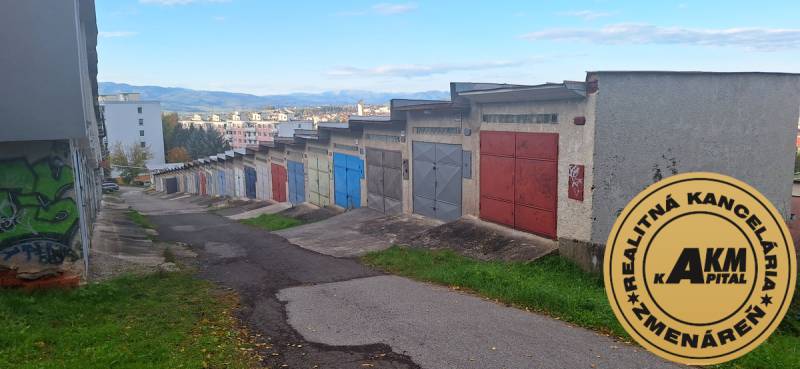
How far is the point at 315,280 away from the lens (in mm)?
11812

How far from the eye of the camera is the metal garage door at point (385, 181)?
19641mm

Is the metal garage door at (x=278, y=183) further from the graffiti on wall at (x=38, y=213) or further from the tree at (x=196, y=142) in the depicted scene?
the tree at (x=196, y=142)

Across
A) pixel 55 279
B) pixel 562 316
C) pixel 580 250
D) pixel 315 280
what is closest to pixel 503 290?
pixel 562 316

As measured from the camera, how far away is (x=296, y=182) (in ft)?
96.3

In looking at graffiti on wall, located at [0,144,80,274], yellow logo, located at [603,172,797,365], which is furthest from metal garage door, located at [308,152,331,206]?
yellow logo, located at [603,172,797,365]

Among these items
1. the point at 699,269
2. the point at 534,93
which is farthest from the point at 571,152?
the point at 699,269

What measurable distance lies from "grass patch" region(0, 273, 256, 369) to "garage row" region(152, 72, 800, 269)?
7.18 meters

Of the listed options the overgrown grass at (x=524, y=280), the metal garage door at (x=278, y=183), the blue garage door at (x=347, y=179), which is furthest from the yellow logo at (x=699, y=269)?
the metal garage door at (x=278, y=183)

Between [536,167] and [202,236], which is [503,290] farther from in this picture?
[202,236]

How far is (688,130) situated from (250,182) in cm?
3051

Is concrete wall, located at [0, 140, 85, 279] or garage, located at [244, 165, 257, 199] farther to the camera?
garage, located at [244, 165, 257, 199]

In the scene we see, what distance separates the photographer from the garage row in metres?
11.6

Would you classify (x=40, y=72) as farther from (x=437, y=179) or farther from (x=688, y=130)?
(x=688, y=130)

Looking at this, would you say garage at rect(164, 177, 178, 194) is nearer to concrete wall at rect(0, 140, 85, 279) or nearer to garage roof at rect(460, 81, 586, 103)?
garage roof at rect(460, 81, 586, 103)
